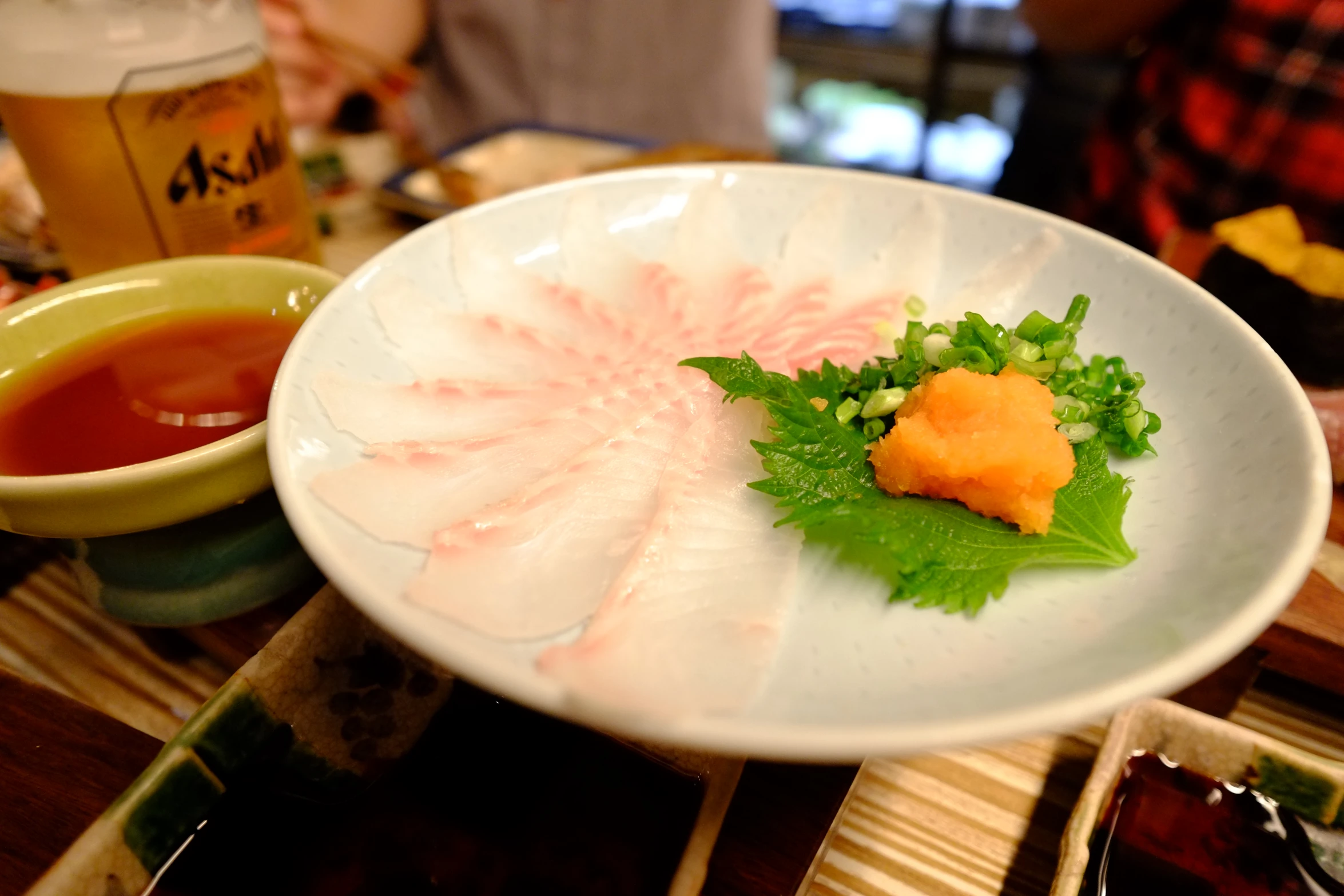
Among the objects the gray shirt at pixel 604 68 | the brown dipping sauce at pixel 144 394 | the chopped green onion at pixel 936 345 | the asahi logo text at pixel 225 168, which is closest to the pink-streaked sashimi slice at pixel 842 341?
the chopped green onion at pixel 936 345

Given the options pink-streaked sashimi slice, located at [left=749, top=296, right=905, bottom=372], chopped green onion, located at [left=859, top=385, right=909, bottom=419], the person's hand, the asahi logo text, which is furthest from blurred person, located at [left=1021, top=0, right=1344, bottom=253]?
A: the person's hand

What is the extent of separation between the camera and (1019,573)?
102cm

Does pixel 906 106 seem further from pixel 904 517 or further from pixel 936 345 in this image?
pixel 904 517

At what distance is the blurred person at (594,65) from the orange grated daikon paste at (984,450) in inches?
128

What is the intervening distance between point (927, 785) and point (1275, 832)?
0.47 meters

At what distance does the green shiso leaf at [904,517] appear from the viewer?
3.25ft

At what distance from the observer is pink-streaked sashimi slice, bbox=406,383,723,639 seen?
0.88 meters

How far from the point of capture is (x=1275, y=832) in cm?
112

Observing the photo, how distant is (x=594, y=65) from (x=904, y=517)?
4.01 meters

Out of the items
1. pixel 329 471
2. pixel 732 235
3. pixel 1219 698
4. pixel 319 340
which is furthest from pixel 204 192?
pixel 1219 698

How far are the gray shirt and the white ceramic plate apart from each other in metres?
2.79

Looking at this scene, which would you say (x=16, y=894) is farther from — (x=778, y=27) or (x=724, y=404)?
(x=778, y=27)

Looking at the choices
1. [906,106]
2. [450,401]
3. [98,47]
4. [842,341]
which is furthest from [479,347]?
[906,106]

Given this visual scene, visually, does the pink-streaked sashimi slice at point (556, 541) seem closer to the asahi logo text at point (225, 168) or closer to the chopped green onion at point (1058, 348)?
the chopped green onion at point (1058, 348)
